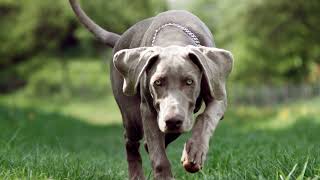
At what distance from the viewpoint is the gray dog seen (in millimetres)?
3807

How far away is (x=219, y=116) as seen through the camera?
4266 millimetres

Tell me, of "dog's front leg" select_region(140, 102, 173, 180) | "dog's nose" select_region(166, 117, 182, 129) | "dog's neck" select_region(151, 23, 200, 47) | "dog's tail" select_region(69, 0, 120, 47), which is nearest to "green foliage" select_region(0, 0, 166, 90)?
"dog's tail" select_region(69, 0, 120, 47)

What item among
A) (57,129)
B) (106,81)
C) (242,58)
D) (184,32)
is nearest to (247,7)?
(57,129)

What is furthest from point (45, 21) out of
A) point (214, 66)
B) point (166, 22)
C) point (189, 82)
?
point (189, 82)

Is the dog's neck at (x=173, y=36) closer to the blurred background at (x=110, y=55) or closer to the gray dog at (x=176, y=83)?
the gray dog at (x=176, y=83)

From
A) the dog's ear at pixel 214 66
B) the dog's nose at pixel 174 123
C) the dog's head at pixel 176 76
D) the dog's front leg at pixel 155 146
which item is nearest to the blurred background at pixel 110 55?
the dog's front leg at pixel 155 146

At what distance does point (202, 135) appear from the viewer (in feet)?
13.1

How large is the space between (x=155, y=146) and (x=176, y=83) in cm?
54

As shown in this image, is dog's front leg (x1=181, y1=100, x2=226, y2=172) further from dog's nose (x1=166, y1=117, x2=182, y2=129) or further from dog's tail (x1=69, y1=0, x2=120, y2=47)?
dog's tail (x1=69, y1=0, x2=120, y2=47)

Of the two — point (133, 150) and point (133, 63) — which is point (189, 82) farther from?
point (133, 150)

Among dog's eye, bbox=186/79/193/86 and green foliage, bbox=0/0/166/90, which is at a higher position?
dog's eye, bbox=186/79/193/86

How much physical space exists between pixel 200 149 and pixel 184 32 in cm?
99

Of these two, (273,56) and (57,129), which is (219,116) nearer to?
(57,129)

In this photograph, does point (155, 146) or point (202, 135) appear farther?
point (155, 146)
